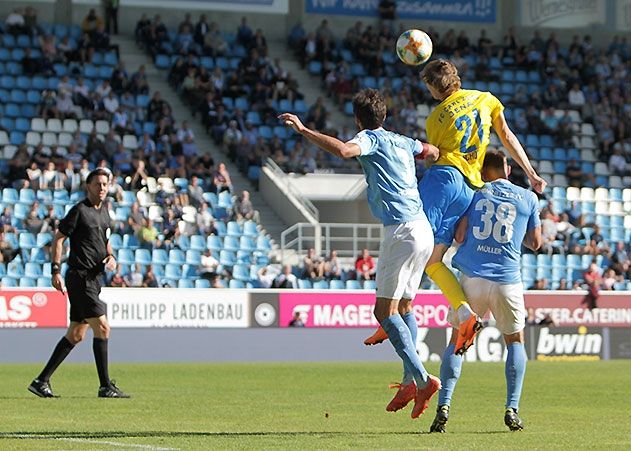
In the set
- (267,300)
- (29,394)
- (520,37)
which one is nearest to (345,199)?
(267,300)

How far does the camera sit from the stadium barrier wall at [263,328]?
25156 mm

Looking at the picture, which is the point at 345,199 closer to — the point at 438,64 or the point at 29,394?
the point at 29,394

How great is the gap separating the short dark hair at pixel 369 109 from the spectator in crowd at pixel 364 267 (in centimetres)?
2002

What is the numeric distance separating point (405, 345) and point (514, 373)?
2.92 ft

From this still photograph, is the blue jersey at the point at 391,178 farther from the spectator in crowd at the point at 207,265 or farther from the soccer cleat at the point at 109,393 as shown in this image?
the spectator in crowd at the point at 207,265

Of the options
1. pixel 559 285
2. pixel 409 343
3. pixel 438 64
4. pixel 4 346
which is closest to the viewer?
pixel 409 343

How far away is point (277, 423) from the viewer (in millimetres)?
10930

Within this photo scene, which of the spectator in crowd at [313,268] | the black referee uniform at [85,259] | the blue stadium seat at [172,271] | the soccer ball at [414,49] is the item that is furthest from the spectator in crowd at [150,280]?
the soccer ball at [414,49]

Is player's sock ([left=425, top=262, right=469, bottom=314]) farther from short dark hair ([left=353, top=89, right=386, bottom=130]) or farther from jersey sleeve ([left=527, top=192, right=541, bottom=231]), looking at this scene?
short dark hair ([left=353, top=89, right=386, bottom=130])

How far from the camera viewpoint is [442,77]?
10570 millimetres

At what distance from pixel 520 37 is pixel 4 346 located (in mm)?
22978

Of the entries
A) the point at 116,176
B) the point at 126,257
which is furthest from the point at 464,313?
the point at 116,176

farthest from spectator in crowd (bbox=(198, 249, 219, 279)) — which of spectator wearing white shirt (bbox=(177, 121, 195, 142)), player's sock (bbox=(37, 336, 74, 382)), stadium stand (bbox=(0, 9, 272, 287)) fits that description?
player's sock (bbox=(37, 336, 74, 382))

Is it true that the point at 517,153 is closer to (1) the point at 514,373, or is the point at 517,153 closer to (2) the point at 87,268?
(1) the point at 514,373
